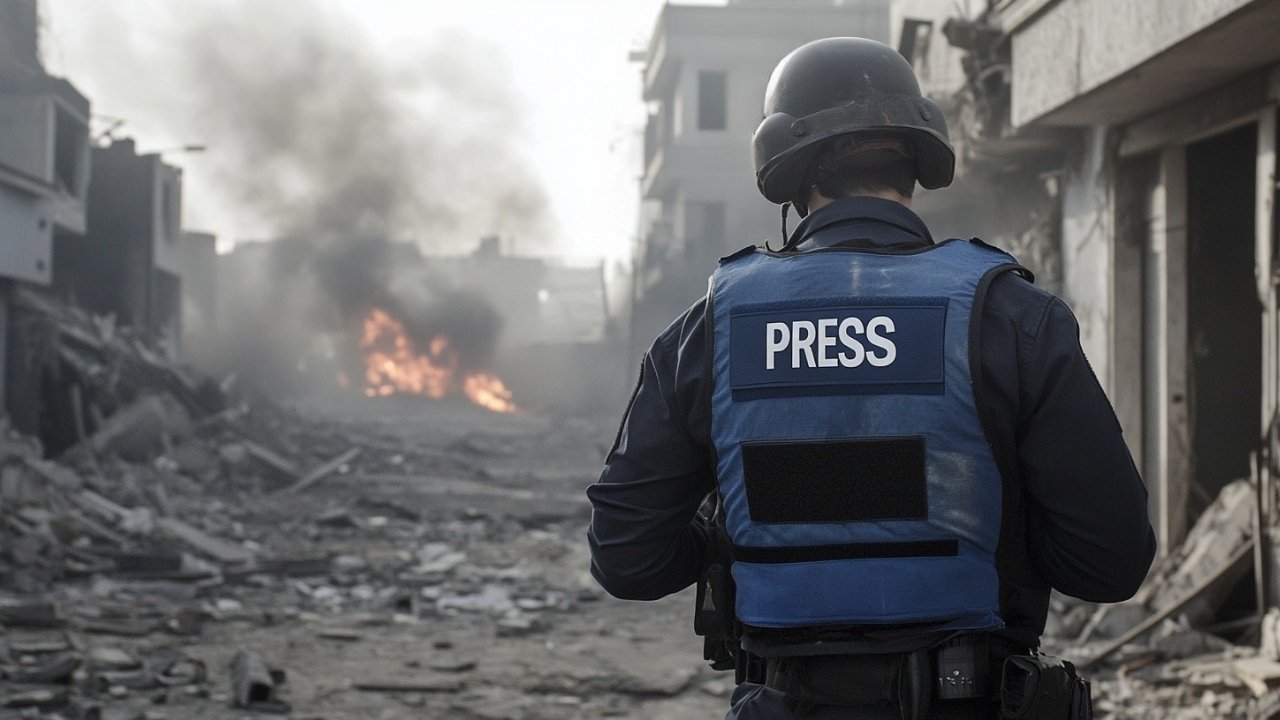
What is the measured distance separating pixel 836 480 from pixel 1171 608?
17.7 ft

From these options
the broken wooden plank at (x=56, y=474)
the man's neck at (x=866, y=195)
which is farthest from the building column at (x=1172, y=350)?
the broken wooden plank at (x=56, y=474)

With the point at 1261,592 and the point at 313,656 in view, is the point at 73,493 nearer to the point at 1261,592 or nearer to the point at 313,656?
the point at 313,656

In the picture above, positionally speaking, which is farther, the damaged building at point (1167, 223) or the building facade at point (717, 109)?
the building facade at point (717, 109)

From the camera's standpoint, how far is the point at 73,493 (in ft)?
41.5

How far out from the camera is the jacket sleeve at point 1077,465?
1806 millimetres

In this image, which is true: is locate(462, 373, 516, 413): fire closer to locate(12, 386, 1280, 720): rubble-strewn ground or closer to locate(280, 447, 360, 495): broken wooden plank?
locate(280, 447, 360, 495): broken wooden plank

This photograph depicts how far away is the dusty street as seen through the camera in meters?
6.46

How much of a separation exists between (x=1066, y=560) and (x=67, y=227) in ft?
77.6

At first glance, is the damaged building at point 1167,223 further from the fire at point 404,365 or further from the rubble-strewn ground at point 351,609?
the fire at point 404,365

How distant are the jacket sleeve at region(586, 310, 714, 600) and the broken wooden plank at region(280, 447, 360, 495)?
14.2 meters

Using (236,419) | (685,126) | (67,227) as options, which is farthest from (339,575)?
(685,126)

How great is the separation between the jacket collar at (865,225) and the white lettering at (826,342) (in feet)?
0.60

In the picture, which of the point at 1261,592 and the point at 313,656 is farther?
the point at 313,656

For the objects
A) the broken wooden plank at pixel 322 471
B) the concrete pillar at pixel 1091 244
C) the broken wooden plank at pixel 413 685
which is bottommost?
the broken wooden plank at pixel 413 685
